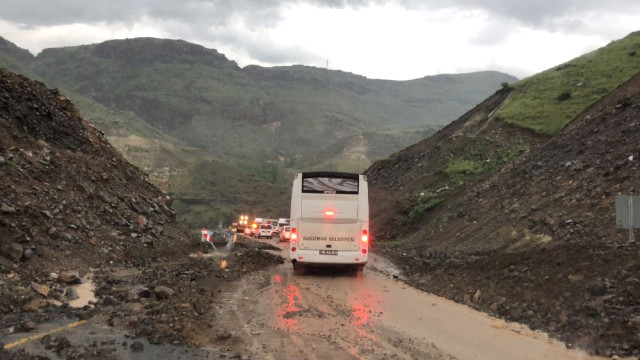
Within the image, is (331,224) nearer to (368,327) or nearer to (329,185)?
(329,185)

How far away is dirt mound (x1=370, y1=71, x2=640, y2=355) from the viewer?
11.5 metres

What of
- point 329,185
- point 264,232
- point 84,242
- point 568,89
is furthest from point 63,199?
point 568,89

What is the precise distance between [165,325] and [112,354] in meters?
1.53

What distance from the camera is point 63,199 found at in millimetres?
18312

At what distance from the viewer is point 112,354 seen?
26.8 feet

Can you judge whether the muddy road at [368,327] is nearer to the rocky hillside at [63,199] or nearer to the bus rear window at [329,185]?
the bus rear window at [329,185]

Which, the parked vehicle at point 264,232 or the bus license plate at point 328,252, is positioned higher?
the bus license plate at point 328,252

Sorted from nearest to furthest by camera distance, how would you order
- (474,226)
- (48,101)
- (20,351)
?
(20,351) → (48,101) → (474,226)

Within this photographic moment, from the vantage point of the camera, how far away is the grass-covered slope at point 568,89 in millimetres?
42188

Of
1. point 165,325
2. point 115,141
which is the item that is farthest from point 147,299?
point 115,141

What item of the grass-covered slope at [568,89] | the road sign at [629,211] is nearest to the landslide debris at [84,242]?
the road sign at [629,211]

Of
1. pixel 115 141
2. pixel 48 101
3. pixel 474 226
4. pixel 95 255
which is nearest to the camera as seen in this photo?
pixel 95 255

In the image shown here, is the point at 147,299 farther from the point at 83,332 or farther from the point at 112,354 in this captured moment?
the point at 112,354

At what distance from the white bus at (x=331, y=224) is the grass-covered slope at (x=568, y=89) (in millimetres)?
24694
